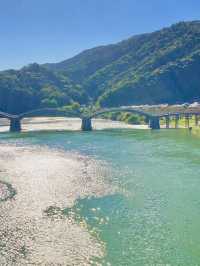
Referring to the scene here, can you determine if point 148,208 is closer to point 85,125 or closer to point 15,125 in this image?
point 85,125

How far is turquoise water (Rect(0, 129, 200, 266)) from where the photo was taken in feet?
112

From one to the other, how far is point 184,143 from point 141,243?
63.8 metres

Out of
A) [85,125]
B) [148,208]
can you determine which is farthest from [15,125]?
[148,208]

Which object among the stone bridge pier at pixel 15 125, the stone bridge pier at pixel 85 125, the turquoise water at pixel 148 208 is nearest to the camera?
the turquoise water at pixel 148 208

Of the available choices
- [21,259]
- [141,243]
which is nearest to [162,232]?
[141,243]

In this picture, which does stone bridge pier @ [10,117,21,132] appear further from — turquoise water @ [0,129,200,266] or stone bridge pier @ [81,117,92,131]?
turquoise water @ [0,129,200,266]

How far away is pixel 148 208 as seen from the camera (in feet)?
147

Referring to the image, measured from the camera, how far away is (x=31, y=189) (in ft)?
176

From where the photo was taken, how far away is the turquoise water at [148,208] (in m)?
34.0

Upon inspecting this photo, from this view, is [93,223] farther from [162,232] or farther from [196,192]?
[196,192]

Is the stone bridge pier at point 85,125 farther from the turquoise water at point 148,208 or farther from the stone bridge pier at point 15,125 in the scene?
the turquoise water at point 148,208

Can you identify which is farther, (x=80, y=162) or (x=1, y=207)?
(x=80, y=162)

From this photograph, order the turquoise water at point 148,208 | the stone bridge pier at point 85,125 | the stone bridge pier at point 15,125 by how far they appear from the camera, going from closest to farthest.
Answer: the turquoise water at point 148,208, the stone bridge pier at point 85,125, the stone bridge pier at point 15,125

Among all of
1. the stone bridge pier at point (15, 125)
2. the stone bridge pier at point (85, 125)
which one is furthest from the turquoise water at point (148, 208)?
the stone bridge pier at point (15, 125)
